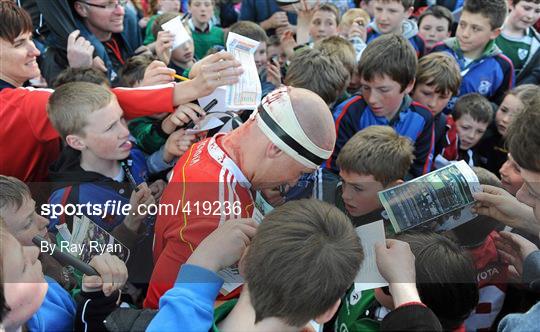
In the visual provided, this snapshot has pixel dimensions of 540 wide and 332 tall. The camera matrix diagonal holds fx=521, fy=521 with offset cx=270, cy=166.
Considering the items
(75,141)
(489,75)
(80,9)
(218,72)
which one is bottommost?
(489,75)

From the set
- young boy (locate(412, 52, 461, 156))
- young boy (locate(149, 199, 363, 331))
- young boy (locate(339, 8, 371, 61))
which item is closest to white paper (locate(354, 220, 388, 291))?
young boy (locate(149, 199, 363, 331))

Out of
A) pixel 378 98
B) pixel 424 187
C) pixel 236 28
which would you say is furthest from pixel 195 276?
pixel 236 28

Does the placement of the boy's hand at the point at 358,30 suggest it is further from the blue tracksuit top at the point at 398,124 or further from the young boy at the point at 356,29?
the blue tracksuit top at the point at 398,124

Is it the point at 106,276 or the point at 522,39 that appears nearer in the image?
the point at 106,276

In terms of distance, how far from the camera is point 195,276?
154cm

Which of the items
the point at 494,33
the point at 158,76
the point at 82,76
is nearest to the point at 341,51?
the point at 494,33

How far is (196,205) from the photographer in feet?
6.06

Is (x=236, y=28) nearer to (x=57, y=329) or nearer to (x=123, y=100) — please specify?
(x=123, y=100)

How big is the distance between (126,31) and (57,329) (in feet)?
10.6

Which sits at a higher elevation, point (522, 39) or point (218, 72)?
point (218, 72)

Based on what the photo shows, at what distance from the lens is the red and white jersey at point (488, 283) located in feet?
7.49

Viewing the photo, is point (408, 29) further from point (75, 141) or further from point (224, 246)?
point (224, 246)

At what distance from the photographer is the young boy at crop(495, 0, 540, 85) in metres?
4.64

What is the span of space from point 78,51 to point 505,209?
2706mm
